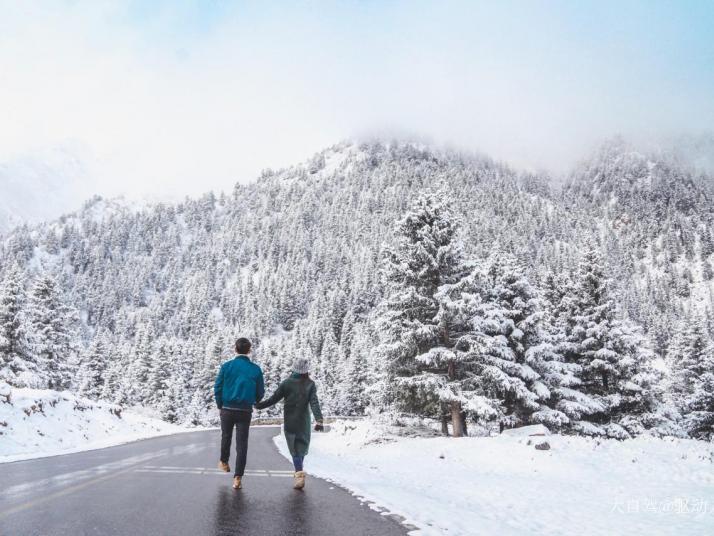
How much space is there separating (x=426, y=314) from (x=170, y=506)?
16.6 metres

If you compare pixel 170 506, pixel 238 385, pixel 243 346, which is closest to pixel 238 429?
pixel 238 385

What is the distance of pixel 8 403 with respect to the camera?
16891 millimetres

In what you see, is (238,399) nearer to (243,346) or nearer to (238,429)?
(238,429)

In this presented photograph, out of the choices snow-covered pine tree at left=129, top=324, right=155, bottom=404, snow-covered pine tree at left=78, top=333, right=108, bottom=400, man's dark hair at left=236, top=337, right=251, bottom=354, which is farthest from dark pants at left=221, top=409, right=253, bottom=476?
snow-covered pine tree at left=129, top=324, right=155, bottom=404

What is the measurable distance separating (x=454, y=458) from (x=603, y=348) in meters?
13.7

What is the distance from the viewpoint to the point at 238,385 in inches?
308

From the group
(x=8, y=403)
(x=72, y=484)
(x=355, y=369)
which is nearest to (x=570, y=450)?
(x=72, y=484)

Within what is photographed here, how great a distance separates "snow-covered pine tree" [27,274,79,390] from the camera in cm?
3838

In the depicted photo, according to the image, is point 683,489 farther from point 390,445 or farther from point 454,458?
point 390,445

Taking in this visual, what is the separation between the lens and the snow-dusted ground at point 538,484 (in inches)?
315

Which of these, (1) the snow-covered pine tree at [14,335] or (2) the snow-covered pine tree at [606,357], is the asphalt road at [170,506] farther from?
(1) the snow-covered pine tree at [14,335]

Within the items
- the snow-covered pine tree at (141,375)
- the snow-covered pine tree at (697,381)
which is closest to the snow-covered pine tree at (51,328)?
the snow-covered pine tree at (141,375)

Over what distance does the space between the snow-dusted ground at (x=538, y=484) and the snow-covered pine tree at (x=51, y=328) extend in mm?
28889

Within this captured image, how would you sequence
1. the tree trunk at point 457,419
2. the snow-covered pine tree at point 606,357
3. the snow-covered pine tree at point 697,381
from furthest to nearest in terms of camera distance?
1. the snow-covered pine tree at point 697,381
2. the snow-covered pine tree at point 606,357
3. the tree trunk at point 457,419
